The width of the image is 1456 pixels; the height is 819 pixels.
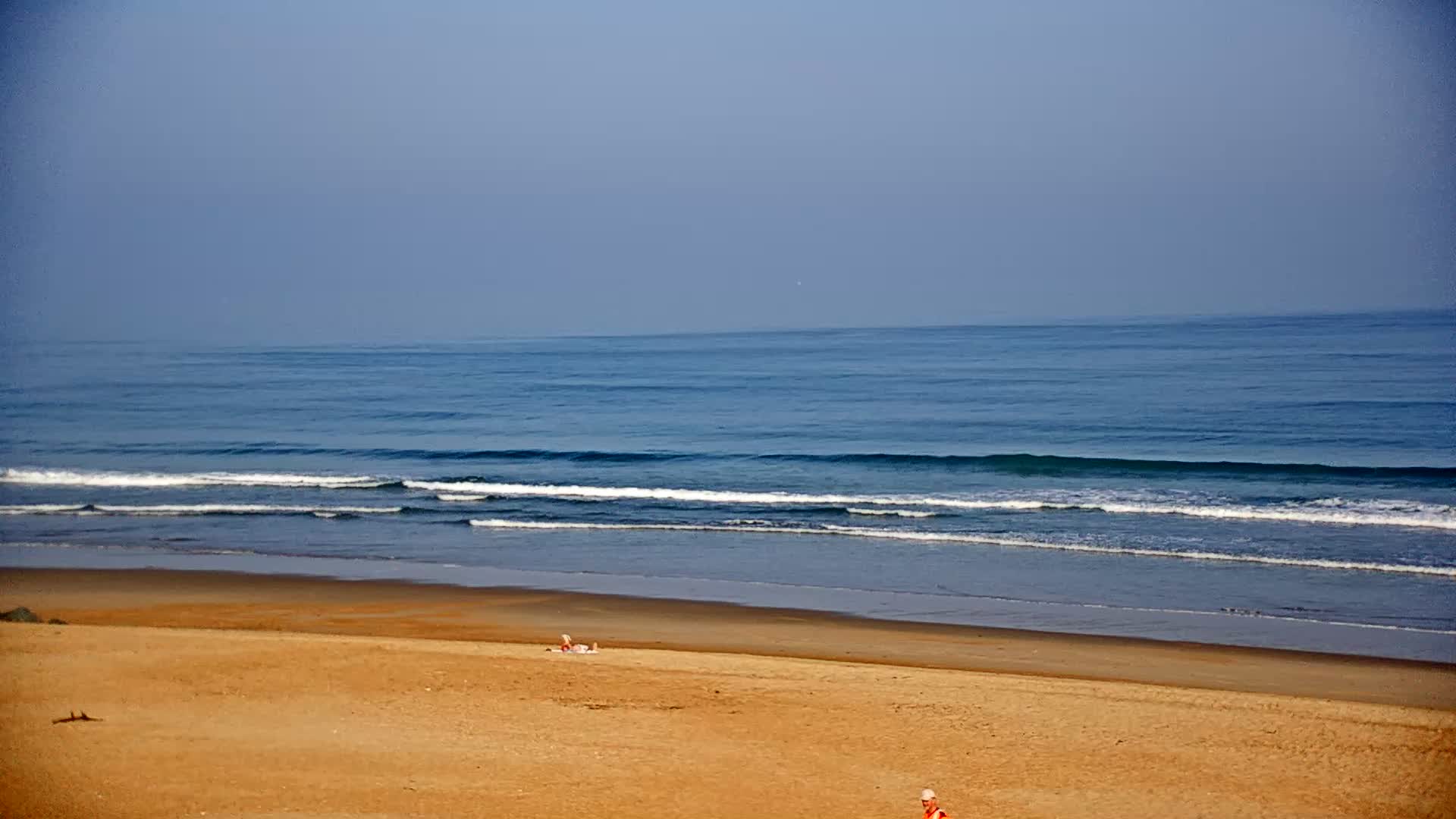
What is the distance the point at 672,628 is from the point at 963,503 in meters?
10.8

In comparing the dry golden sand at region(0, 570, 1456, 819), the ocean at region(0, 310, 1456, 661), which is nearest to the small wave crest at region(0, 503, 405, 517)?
the ocean at region(0, 310, 1456, 661)

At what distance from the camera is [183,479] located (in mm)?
29719

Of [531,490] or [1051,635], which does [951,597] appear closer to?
[1051,635]

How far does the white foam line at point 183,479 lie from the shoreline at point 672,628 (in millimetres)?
9585

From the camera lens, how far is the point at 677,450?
33188 mm

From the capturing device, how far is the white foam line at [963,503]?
70.4 feet

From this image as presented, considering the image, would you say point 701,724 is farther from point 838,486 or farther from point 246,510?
point 246,510

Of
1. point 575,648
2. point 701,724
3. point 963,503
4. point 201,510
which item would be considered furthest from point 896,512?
point 201,510

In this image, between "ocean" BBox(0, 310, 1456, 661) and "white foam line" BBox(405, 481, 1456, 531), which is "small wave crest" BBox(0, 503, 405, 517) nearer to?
"ocean" BBox(0, 310, 1456, 661)

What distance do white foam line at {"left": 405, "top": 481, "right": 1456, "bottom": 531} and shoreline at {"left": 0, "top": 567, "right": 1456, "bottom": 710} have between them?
880cm

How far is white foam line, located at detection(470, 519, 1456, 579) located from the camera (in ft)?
58.5

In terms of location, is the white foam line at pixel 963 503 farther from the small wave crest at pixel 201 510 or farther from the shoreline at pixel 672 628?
the shoreline at pixel 672 628

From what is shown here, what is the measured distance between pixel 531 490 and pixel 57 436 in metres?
19.4

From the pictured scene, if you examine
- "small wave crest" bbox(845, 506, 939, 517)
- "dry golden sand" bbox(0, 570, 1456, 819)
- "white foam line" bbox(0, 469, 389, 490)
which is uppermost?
"white foam line" bbox(0, 469, 389, 490)
